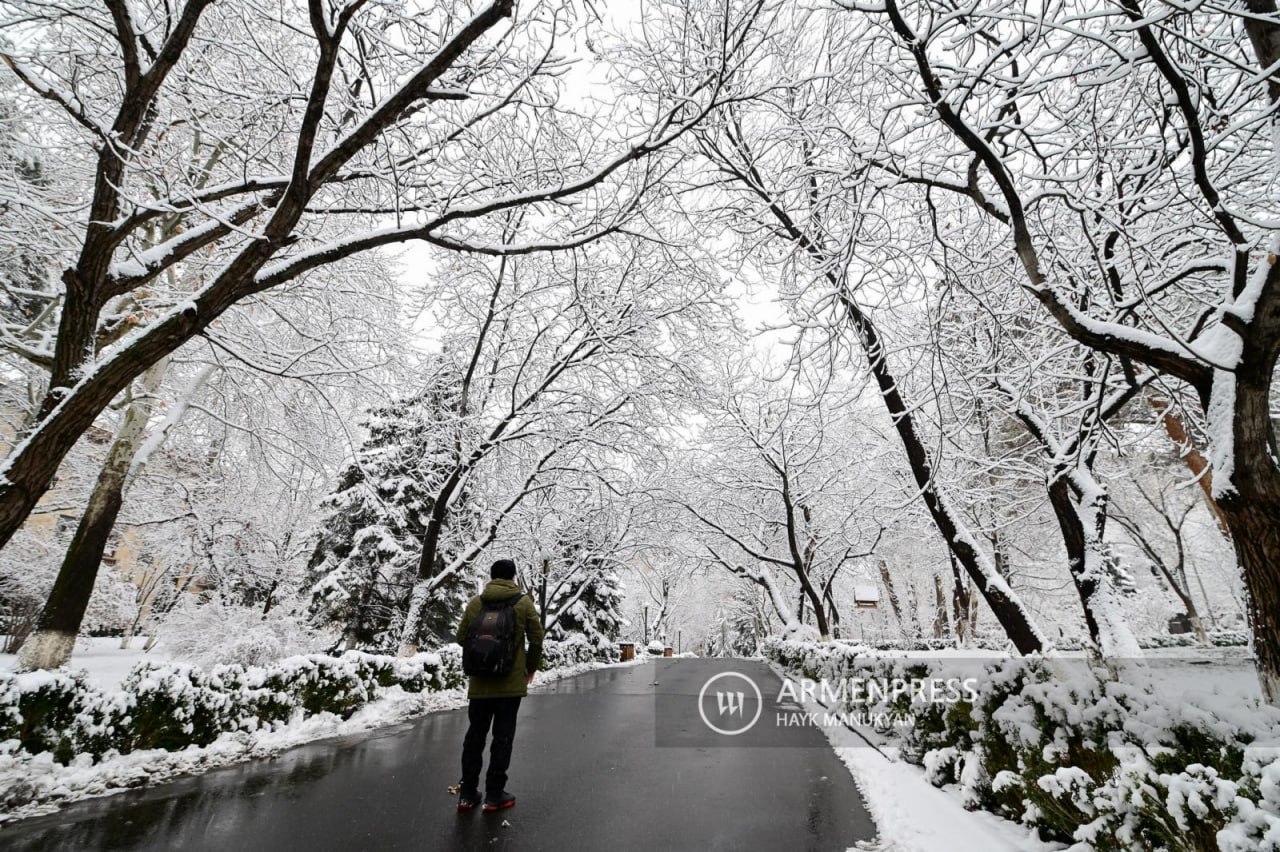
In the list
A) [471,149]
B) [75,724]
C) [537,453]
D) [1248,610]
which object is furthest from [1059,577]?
[75,724]

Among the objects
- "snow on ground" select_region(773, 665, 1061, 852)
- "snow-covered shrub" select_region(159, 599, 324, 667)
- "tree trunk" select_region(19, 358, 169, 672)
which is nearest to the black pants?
"snow on ground" select_region(773, 665, 1061, 852)

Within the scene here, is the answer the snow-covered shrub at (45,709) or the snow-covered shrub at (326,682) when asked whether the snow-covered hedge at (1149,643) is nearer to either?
the snow-covered shrub at (326,682)

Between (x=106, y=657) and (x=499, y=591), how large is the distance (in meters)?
18.2

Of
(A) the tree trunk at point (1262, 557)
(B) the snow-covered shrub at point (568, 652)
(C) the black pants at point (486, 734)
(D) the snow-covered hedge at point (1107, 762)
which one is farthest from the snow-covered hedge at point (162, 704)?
(B) the snow-covered shrub at point (568, 652)

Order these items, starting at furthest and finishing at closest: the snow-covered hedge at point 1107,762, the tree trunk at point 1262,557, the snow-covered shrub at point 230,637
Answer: the snow-covered shrub at point 230,637, the tree trunk at point 1262,557, the snow-covered hedge at point 1107,762

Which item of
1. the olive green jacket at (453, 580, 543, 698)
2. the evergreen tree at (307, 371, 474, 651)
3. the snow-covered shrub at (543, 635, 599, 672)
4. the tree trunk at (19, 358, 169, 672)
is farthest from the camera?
the snow-covered shrub at (543, 635, 599, 672)

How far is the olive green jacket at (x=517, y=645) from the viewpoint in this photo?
4.70m

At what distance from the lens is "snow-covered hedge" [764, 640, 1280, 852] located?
2.37 metres

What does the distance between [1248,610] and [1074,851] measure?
7.02 feet

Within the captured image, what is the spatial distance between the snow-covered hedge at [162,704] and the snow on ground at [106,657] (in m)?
0.56

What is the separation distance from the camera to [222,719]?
20.3 ft

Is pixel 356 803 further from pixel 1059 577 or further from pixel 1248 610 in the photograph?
pixel 1059 577

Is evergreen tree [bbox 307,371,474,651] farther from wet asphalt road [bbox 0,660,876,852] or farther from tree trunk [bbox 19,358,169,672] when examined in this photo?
wet asphalt road [bbox 0,660,876,852]

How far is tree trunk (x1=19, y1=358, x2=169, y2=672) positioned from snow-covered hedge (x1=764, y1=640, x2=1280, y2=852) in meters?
12.4
